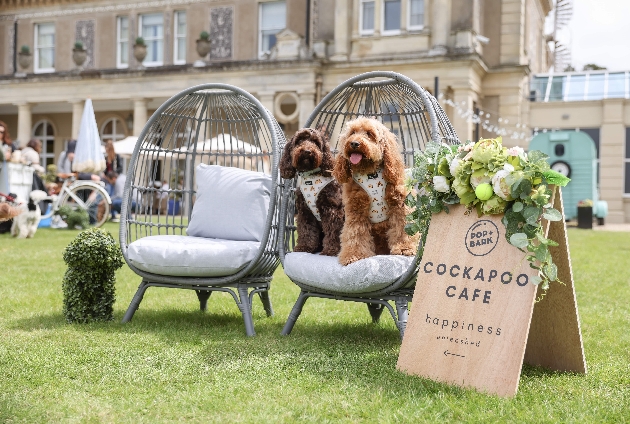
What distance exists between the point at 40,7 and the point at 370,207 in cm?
2332

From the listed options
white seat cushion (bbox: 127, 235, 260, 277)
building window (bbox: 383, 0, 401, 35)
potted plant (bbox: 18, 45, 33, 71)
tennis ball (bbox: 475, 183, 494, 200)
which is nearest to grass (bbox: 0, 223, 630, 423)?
white seat cushion (bbox: 127, 235, 260, 277)

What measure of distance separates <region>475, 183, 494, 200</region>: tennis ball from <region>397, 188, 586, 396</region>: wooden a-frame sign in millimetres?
120

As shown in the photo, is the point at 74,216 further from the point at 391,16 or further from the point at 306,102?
the point at 391,16

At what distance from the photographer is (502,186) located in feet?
9.32

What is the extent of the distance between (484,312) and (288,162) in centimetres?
155

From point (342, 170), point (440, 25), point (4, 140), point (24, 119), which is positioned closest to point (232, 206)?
point (342, 170)

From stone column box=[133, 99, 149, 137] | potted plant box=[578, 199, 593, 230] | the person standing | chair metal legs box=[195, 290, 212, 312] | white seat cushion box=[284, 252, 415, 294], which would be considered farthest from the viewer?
stone column box=[133, 99, 149, 137]

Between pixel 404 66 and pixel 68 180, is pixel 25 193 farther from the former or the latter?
pixel 404 66

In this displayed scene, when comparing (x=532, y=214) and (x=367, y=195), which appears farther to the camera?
(x=367, y=195)

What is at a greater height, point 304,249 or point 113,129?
point 113,129

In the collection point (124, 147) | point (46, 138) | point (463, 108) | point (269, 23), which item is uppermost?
point (269, 23)

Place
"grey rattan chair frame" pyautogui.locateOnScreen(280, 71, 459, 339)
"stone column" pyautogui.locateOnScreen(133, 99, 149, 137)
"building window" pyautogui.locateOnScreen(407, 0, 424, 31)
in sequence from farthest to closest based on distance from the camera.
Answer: "stone column" pyautogui.locateOnScreen(133, 99, 149, 137)
"building window" pyautogui.locateOnScreen(407, 0, 424, 31)
"grey rattan chair frame" pyautogui.locateOnScreen(280, 71, 459, 339)

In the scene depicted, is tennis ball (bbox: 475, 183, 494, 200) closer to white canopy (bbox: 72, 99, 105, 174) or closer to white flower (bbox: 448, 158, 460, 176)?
white flower (bbox: 448, 158, 460, 176)

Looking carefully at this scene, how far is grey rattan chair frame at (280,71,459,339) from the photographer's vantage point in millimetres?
3553
